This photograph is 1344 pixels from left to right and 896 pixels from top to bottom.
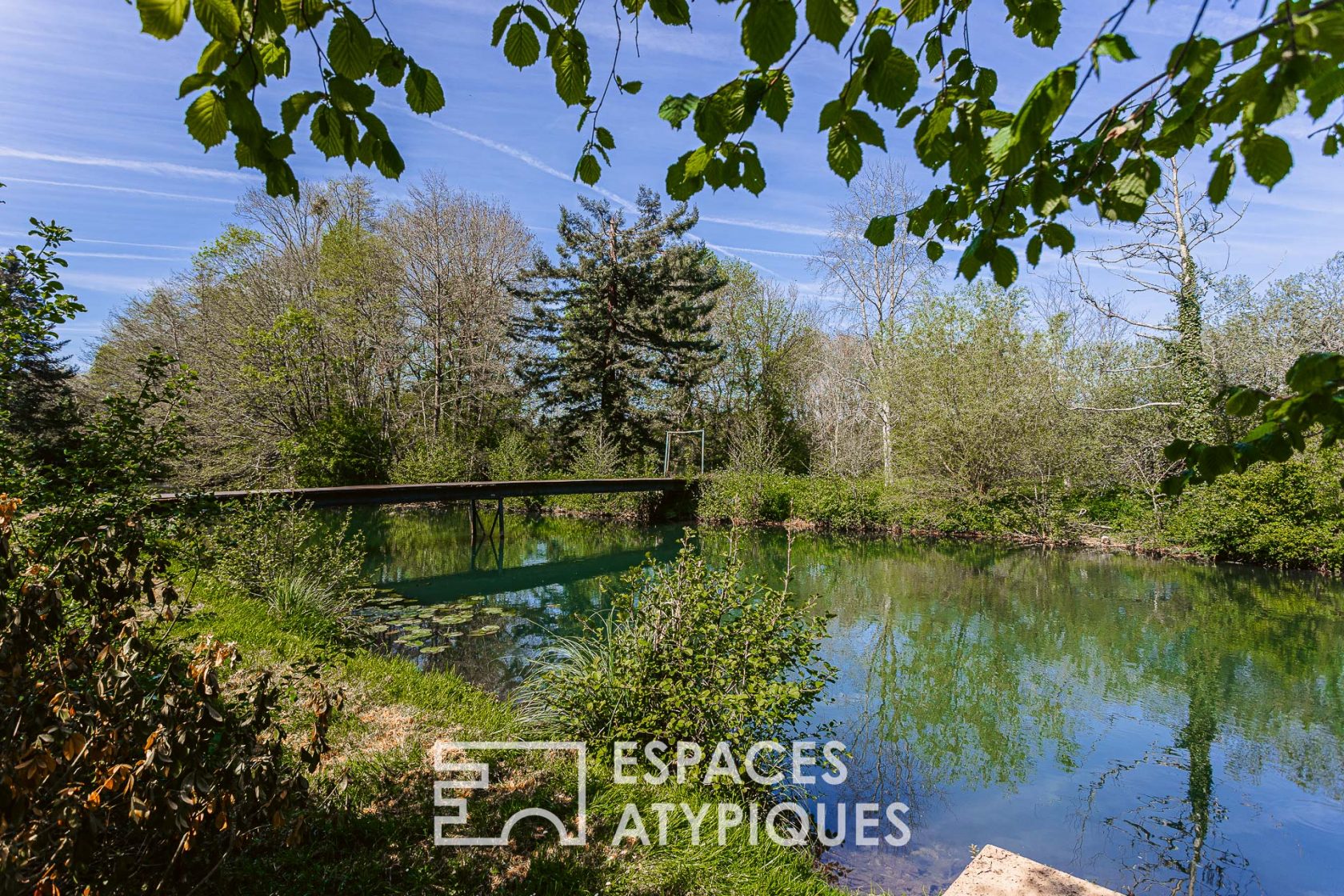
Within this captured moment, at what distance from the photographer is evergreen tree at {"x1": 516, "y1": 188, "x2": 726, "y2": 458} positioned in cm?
2222

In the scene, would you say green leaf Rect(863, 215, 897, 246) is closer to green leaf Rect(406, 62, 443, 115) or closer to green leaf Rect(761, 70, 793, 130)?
green leaf Rect(761, 70, 793, 130)

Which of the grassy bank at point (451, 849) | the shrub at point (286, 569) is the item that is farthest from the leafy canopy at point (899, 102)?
the shrub at point (286, 569)

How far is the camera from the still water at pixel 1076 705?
369 cm

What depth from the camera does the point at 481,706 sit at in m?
4.34

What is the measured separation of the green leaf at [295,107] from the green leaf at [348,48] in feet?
0.32

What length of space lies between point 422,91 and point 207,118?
0.52m

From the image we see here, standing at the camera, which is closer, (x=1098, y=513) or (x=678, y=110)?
(x=678, y=110)

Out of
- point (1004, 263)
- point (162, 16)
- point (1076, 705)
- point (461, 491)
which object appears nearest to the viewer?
point (162, 16)

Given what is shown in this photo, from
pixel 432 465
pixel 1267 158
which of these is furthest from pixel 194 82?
pixel 432 465

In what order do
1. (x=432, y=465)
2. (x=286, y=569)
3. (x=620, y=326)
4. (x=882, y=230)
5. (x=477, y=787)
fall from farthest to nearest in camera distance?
(x=620, y=326)
(x=432, y=465)
(x=286, y=569)
(x=477, y=787)
(x=882, y=230)

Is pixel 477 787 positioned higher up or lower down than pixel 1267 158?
lower down

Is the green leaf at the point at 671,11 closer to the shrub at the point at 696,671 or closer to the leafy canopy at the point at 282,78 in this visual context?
the leafy canopy at the point at 282,78

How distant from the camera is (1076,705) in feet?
19.1

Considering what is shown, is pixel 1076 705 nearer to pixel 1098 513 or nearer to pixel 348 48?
pixel 348 48
